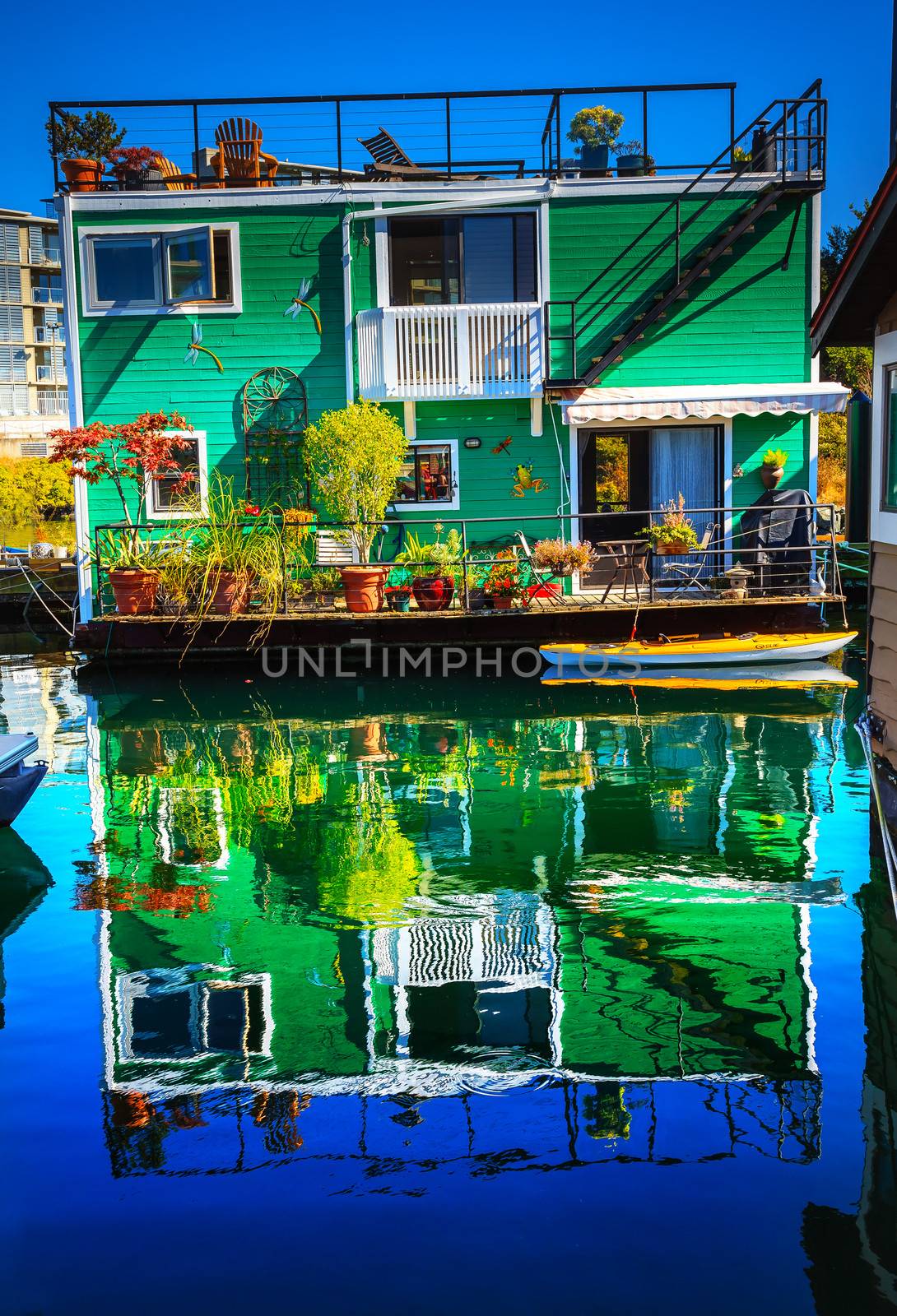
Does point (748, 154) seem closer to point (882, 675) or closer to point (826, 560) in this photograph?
point (826, 560)

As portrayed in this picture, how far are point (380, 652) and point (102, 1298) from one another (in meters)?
13.5

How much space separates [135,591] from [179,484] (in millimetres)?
2714

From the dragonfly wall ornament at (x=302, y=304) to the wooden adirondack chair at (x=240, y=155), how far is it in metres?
1.77

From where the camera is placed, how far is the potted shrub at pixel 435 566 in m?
17.5

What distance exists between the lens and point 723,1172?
16.3ft

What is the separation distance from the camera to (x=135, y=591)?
57.6 ft

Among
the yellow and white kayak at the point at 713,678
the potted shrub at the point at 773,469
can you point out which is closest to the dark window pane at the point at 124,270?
the yellow and white kayak at the point at 713,678

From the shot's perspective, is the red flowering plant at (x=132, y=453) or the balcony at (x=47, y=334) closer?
the red flowering plant at (x=132, y=453)

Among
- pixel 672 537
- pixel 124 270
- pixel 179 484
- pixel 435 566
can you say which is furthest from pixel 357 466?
pixel 124 270

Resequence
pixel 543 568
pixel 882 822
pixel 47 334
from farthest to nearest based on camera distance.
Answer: pixel 47 334
pixel 543 568
pixel 882 822

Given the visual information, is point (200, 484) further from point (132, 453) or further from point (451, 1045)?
point (451, 1045)

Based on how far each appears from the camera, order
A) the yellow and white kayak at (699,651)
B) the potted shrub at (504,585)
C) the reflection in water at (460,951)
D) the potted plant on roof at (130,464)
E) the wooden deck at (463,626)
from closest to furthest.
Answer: the reflection in water at (460,951), the yellow and white kayak at (699,651), the wooden deck at (463,626), the potted shrub at (504,585), the potted plant on roof at (130,464)

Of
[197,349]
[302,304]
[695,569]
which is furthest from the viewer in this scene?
[197,349]

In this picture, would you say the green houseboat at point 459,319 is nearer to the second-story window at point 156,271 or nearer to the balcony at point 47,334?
the second-story window at point 156,271
